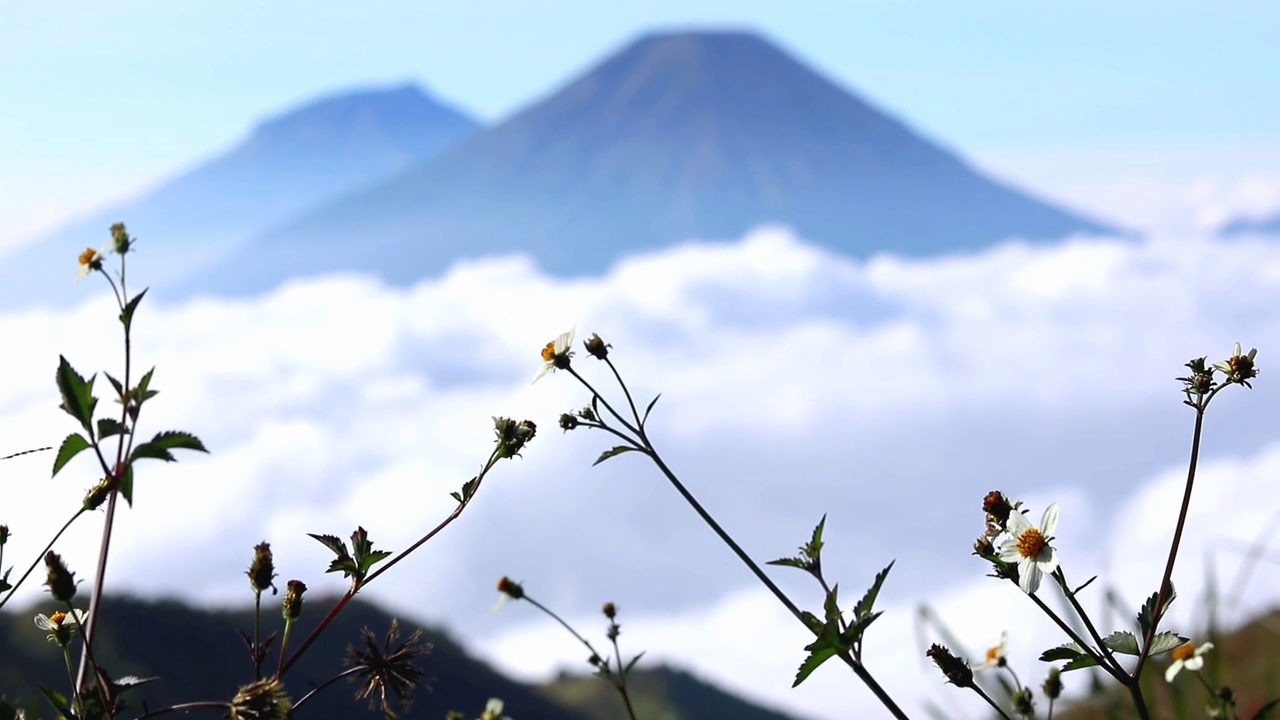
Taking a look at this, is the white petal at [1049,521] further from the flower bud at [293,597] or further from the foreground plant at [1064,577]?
the flower bud at [293,597]

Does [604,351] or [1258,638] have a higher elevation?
[1258,638]

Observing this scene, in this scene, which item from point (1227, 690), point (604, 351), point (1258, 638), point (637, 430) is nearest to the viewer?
point (637, 430)

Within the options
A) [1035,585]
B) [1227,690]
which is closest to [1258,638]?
[1227,690]

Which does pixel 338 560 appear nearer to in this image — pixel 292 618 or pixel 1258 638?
pixel 292 618

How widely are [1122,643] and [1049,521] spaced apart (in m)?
0.22

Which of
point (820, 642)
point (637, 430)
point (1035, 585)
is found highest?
point (637, 430)

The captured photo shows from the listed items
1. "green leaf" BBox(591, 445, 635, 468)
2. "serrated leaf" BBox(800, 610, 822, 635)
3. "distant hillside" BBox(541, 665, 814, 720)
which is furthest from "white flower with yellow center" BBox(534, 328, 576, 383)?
"distant hillside" BBox(541, 665, 814, 720)

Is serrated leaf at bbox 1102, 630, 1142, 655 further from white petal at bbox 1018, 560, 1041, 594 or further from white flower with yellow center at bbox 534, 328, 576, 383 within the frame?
white flower with yellow center at bbox 534, 328, 576, 383

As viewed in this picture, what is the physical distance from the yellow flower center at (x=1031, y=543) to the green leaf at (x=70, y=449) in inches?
55.2

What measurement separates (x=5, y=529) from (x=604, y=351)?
3.63ft

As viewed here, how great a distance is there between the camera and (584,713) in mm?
49438

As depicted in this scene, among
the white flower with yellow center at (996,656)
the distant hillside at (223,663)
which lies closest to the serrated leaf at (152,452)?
the white flower with yellow center at (996,656)

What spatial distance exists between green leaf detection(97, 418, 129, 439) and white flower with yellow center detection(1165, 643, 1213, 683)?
1618 mm

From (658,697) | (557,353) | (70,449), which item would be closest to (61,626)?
(70,449)
